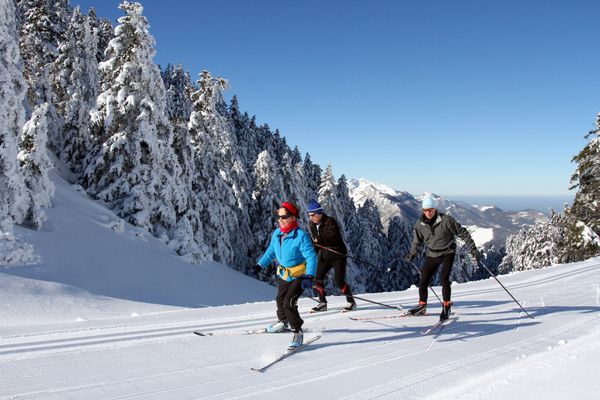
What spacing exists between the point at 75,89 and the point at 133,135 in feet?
35.3

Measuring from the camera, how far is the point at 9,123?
13836mm

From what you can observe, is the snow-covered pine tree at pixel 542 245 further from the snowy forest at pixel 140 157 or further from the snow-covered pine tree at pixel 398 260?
the snow-covered pine tree at pixel 398 260

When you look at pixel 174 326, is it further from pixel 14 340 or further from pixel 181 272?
pixel 181 272

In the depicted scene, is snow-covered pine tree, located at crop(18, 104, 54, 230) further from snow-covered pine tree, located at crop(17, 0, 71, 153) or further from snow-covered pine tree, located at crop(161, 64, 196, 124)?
snow-covered pine tree, located at crop(161, 64, 196, 124)

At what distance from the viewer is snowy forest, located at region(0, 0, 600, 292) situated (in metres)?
15.1

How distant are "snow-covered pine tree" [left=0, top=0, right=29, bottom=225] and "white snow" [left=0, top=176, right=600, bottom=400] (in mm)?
2780

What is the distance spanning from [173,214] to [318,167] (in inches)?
1702

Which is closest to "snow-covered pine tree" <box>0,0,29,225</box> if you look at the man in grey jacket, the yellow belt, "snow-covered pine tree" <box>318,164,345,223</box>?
the yellow belt

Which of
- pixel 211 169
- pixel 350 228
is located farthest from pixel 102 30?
pixel 350 228

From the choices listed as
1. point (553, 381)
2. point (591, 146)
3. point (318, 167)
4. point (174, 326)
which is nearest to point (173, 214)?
point (174, 326)

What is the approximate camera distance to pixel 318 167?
6334 centimetres

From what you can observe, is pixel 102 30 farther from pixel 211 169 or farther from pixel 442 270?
pixel 442 270

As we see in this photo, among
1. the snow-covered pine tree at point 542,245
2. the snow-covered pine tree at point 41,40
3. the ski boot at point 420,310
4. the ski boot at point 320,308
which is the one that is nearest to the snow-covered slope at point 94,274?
the ski boot at point 320,308

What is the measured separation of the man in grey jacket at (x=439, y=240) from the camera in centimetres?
777
